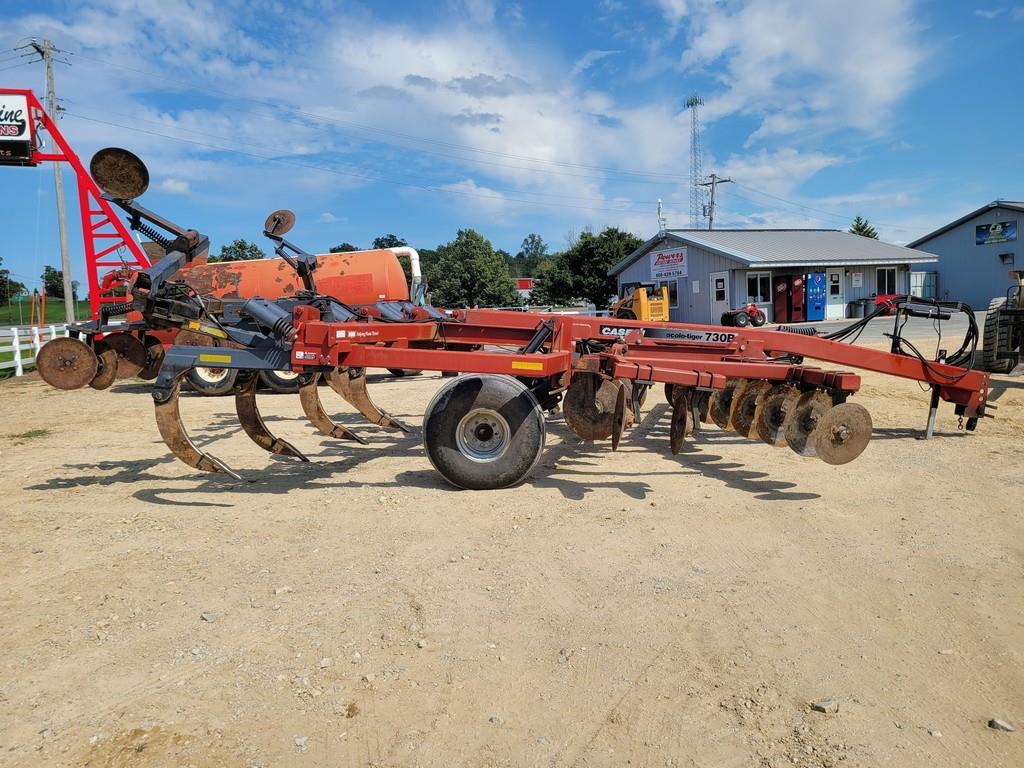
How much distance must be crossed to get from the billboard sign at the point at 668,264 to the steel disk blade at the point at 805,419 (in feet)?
80.0

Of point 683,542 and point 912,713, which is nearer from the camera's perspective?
point 912,713

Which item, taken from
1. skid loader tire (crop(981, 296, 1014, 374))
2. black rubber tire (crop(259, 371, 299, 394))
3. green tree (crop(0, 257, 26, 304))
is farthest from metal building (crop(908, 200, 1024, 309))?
green tree (crop(0, 257, 26, 304))

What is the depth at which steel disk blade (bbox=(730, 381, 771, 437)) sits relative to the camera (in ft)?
20.3

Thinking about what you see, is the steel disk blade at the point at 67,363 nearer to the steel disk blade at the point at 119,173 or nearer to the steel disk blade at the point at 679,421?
the steel disk blade at the point at 119,173

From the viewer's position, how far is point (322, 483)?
19.7 feet

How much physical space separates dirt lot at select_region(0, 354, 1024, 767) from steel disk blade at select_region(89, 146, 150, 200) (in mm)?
2600

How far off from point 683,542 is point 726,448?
9.47 ft

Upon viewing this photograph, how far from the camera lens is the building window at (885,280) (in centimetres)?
2970

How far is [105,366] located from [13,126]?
16683 millimetres

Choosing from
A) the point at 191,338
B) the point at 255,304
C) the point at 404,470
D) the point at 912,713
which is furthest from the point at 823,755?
the point at 191,338

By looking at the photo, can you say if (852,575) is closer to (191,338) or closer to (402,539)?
(402,539)

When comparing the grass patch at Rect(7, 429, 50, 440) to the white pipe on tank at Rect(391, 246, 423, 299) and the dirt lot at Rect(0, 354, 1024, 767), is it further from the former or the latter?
the white pipe on tank at Rect(391, 246, 423, 299)

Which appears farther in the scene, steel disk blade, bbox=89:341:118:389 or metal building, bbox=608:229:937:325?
metal building, bbox=608:229:937:325

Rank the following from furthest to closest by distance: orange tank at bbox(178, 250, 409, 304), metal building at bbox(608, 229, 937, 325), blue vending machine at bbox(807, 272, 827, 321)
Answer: blue vending machine at bbox(807, 272, 827, 321)
metal building at bbox(608, 229, 937, 325)
orange tank at bbox(178, 250, 409, 304)
